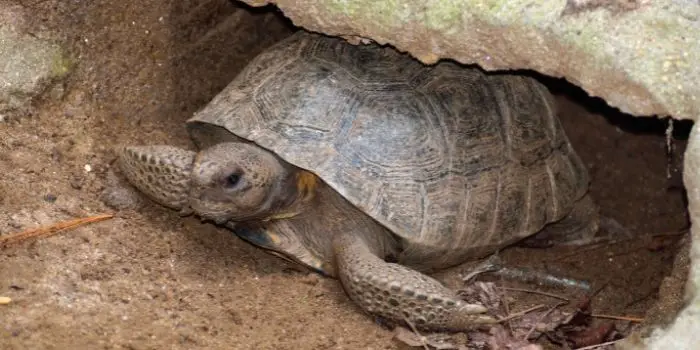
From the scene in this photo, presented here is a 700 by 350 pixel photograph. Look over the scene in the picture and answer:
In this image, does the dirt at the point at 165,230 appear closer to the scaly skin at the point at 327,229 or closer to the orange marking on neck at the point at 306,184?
the scaly skin at the point at 327,229

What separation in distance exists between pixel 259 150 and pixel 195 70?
1.03 meters

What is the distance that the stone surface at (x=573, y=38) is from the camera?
373cm

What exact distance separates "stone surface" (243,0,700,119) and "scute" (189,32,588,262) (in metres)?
0.30

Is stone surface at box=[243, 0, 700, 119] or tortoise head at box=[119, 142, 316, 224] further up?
stone surface at box=[243, 0, 700, 119]

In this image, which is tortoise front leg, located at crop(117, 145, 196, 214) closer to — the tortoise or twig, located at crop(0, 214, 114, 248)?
the tortoise

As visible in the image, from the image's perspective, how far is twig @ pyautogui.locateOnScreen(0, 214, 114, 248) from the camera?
12.8ft

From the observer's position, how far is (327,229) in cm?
459

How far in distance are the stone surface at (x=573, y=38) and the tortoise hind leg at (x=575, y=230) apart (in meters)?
1.51

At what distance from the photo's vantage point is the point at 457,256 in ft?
15.5

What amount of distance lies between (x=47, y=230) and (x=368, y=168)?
148 cm

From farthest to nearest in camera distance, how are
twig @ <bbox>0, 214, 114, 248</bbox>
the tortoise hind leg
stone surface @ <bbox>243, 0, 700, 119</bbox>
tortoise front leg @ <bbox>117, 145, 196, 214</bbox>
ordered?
the tortoise hind leg < tortoise front leg @ <bbox>117, 145, 196, 214</bbox> < twig @ <bbox>0, 214, 114, 248</bbox> < stone surface @ <bbox>243, 0, 700, 119</bbox>

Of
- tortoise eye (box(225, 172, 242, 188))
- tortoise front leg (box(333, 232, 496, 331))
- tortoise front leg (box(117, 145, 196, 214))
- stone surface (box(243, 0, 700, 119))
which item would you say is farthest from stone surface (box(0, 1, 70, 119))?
tortoise front leg (box(333, 232, 496, 331))

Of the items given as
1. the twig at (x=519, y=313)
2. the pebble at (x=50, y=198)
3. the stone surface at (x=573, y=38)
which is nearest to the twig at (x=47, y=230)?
the pebble at (x=50, y=198)

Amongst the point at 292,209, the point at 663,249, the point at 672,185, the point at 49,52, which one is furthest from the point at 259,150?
the point at 672,185
